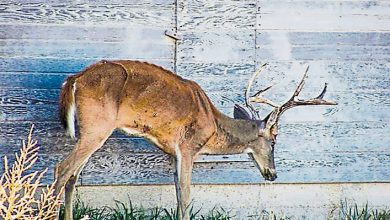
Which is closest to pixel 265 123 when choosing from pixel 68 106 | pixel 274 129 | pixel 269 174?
pixel 274 129

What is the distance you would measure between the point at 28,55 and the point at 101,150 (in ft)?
3.29

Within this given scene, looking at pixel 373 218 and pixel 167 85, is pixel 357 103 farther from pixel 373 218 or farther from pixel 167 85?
pixel 167 85

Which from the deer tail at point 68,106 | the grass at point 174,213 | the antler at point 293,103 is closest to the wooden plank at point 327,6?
the antler at point 293,103

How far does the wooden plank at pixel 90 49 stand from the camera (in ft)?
21.7

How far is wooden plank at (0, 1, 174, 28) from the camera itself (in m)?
6.64

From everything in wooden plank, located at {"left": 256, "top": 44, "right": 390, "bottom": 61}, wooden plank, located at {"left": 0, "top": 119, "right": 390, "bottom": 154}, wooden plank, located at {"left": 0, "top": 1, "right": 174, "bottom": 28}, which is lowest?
wooden plank, located at {"left": 0, "top": 119, "right": 390, "bottom": 154}

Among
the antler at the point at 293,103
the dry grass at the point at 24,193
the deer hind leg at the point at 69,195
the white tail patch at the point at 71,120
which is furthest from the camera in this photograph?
the antler at the point at 293,103

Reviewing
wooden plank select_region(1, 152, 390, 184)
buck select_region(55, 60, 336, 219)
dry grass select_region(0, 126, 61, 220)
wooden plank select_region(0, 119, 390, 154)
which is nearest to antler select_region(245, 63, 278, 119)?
buck select_region(55, 60, 336, 219)

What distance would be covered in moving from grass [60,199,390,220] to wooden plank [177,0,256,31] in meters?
1.58

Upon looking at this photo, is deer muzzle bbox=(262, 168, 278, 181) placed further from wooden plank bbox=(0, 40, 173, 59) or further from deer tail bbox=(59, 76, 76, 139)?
deer tail bbox=(59, 76, 76, 139)

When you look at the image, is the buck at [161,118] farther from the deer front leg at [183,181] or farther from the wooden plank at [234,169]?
the wooden plank at [234,169]

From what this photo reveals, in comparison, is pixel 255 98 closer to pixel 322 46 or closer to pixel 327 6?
pixel 322 46

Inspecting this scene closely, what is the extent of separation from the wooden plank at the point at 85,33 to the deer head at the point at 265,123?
2.76ft

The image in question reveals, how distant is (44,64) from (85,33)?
422 mm
